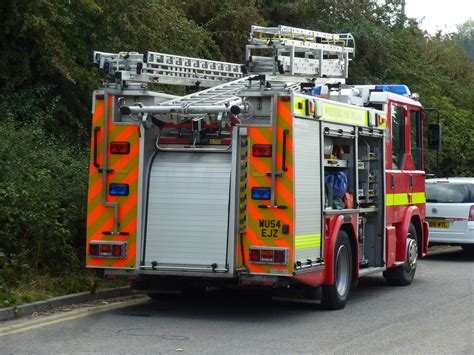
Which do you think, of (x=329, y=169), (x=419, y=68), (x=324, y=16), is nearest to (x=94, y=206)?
(x=329, y=169)

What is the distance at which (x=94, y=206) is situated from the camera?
11.2m

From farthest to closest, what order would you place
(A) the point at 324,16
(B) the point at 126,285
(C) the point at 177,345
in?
(A) the point at 324,16, (B) the point at 126,285, (C) the point at 177,345

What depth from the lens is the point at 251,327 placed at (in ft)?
34.6

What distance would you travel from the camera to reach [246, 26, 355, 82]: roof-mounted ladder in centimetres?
1304

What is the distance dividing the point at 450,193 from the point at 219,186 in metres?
9.94

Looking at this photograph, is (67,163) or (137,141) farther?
(67,163)

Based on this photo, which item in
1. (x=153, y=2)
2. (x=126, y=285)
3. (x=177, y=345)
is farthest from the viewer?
(x=153, y=2)

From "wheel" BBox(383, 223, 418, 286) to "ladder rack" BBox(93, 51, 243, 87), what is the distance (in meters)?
3.89

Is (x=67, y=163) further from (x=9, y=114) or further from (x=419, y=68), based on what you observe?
(x=419, y=68)

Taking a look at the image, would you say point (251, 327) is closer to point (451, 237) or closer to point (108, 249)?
point (108, 249)

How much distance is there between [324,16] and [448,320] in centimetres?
1674

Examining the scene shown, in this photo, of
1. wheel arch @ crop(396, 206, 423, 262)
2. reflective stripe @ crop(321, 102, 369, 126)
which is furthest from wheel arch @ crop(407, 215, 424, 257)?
reflective stripe @ crop(321, 102, 369, 126)

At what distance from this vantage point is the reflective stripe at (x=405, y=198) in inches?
552

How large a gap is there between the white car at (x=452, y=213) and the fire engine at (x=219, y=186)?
7.17 m
